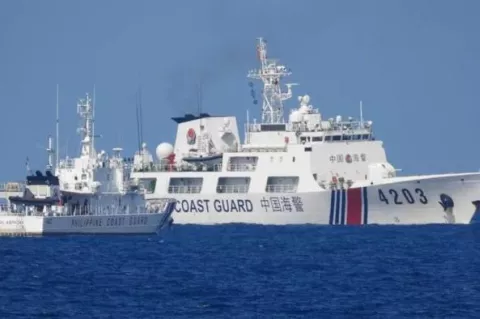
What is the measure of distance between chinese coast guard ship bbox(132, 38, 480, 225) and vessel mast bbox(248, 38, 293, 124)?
0.05 meters

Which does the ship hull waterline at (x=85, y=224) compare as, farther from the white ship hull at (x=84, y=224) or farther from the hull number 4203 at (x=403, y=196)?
the hull number 4203 at (x=403, y=196)

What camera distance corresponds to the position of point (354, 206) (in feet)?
265

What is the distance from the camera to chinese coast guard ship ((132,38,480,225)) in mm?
80375

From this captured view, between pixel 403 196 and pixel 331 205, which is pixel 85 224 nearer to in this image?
pixel 331 205

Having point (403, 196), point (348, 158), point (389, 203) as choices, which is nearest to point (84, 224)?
point (389, 203)

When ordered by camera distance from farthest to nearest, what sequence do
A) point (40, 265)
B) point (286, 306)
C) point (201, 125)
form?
point (201, 125) < point (40, 265) < point (286, 306)

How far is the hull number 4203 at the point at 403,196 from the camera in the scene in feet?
263

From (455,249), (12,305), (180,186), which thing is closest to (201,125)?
(180,186)

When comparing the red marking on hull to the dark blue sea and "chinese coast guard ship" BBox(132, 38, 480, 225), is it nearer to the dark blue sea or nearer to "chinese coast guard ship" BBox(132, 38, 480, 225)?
"chinese coast guard ship" BBox(132, 38, 480, 225)

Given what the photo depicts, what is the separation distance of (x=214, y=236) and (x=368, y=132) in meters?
13.3

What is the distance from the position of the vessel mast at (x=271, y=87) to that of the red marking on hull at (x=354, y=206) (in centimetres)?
732

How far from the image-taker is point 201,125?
291 feet

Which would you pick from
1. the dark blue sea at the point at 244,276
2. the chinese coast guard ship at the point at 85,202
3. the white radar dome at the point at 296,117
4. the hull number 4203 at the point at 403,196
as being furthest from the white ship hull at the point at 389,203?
the chinese coast guard ship at the point at 85,202

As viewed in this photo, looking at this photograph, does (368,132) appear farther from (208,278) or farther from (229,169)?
(208,278)
